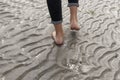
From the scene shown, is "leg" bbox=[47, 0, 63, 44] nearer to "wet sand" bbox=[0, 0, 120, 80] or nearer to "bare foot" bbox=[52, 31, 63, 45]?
"bare foot" bbox=[52, 31, 63, 45]

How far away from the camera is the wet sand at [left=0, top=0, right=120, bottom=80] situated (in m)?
3.44

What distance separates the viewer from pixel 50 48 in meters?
3.93

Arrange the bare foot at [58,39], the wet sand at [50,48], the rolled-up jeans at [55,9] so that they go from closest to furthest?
the wet sand at [50,48] → the rolled-up jeans at [55,9] → the bare foot at [58,39]

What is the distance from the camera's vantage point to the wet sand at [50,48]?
11.3 feet

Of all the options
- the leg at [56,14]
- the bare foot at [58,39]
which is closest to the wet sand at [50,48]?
the bare foot at [58,39]

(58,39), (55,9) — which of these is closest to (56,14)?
(55,9)

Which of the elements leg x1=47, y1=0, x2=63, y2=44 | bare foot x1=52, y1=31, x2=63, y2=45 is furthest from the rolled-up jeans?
bare foot x1=52, y1=31, x2=63, y2=45

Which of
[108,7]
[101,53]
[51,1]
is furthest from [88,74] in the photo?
[108,7]

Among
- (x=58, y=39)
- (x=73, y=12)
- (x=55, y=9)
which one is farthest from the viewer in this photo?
(x=73, y=12)

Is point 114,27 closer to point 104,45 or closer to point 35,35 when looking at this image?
point 104,45

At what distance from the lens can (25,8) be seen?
5492 millimetres

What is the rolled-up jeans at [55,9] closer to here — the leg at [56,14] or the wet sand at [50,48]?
the leg at [56,14]

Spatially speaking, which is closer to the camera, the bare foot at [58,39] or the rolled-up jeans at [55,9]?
the rolled-up jeans at [55,9]

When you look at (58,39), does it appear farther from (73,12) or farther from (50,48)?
(73,12)
